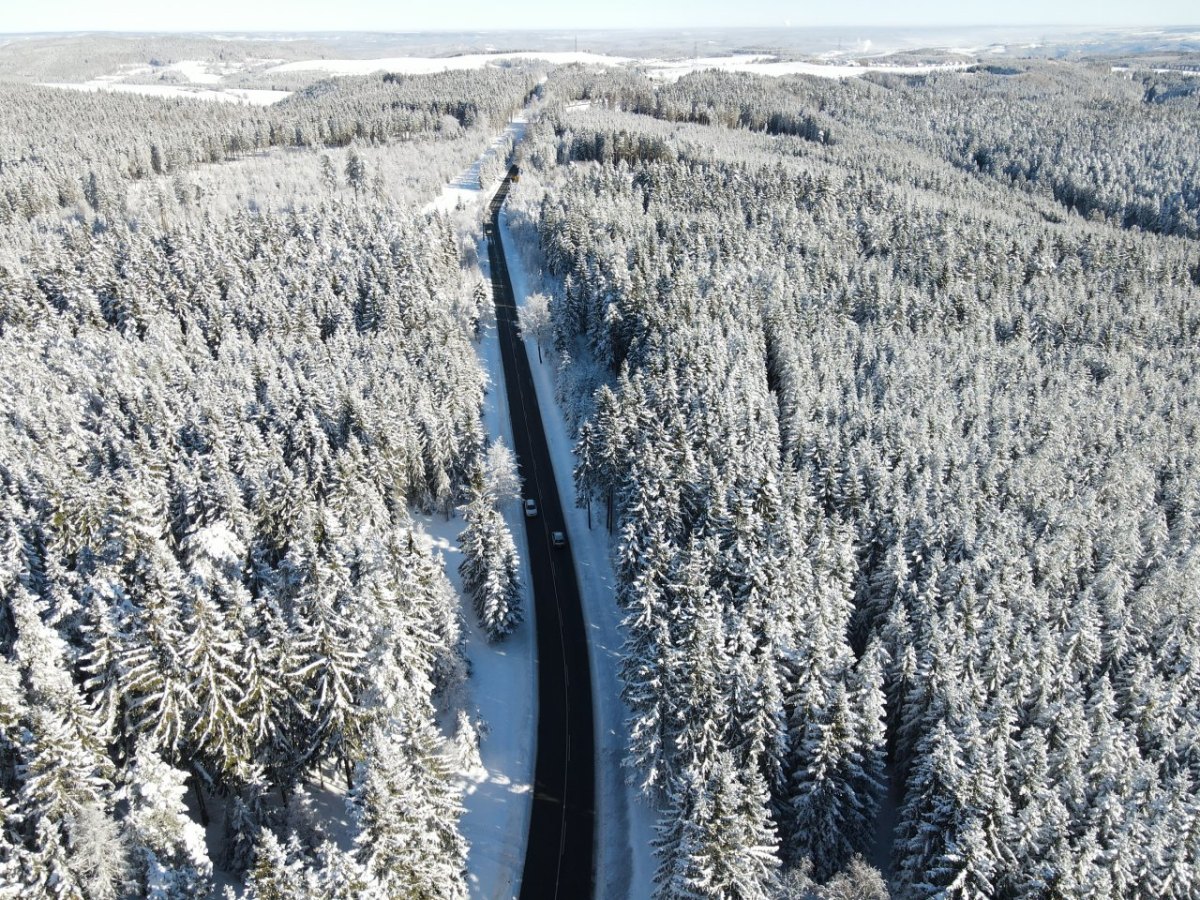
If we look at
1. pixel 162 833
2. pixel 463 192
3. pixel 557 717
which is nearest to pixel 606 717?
pixel 557 717

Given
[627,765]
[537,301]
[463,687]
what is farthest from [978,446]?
[537,301]

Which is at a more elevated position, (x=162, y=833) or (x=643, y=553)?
(x=162, y=833)

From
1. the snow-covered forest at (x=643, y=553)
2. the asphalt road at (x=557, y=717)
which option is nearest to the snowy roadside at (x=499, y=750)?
the snow-covered forest at (x=643, y=553)

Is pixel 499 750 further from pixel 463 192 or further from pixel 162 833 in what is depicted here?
pixel 463 192

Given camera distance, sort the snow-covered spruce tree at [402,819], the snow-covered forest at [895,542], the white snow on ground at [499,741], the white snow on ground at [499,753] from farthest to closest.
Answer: the white snow on ground at [499,741] < the white snow on ground at [499,753] < the snow-covered forest at [895,542] < the snow-covered spruce tree at [402,819]

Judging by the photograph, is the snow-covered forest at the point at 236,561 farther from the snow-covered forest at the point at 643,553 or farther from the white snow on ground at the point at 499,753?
the white snow on ground at the point at 499,753
